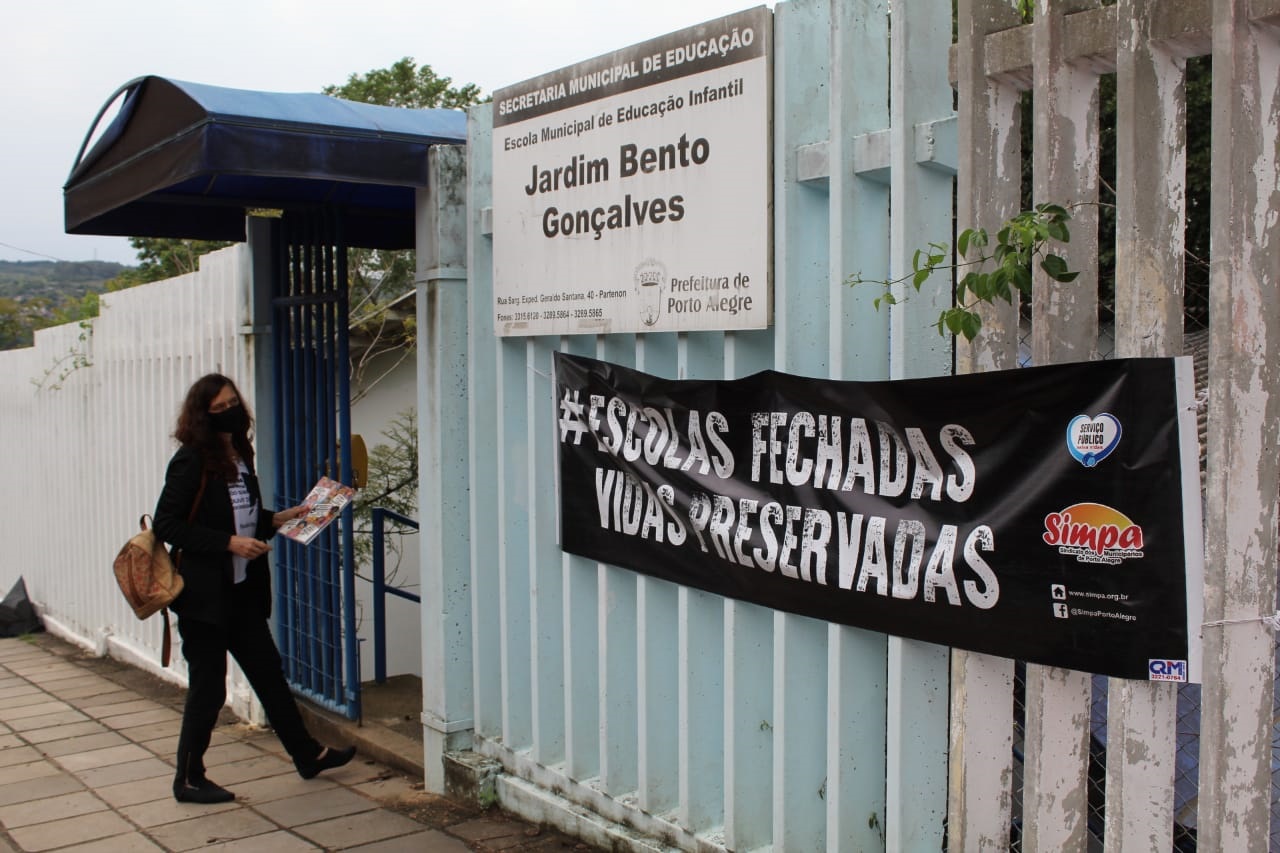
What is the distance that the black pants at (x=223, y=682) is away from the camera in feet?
18.9

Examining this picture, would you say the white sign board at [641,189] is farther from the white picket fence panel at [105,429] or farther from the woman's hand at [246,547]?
the white picket fence panel at [105,429]

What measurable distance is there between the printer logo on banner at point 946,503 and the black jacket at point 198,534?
2.14 metres

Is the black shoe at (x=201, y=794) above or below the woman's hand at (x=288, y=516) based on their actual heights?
below

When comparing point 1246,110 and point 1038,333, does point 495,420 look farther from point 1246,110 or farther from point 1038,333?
point 1246,110

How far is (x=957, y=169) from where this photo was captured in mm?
3508

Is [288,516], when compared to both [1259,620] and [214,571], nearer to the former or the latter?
[214,571]

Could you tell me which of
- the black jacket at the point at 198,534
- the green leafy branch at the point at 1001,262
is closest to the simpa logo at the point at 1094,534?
the green leafy branch at the point at 1001,262

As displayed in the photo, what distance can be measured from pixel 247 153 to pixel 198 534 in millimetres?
1708

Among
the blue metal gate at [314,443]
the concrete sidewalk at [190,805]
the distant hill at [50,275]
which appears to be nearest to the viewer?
the concrete sidewalk at [190,805]

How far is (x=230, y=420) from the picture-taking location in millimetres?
5809

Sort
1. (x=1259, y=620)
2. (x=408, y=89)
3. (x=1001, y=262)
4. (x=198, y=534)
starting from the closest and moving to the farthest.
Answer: (x=1259, y=620)
(x=1001, y=262)
(x=198, y=534)
(x=408, y=89)

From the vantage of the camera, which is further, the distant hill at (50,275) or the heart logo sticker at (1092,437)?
the distant hill at (50,275)

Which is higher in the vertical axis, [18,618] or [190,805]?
[190,805]

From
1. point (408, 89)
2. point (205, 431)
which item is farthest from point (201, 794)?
point (408, 89)
